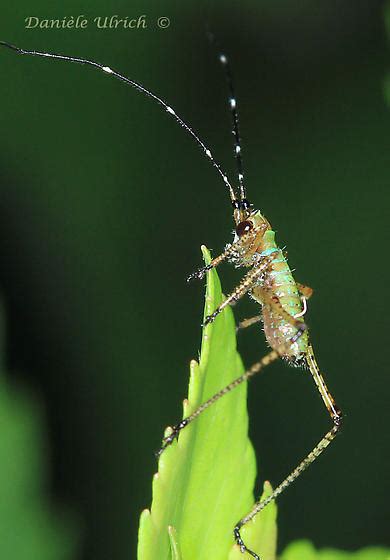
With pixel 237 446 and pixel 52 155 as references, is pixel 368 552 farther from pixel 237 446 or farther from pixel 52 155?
pixel 52 155

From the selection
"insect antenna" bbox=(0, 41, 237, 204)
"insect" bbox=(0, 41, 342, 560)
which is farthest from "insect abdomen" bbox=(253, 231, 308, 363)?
"insect antenna" bbox=(0, 41, 237, 204)

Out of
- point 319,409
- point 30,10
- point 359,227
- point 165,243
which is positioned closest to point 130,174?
point 165,243
